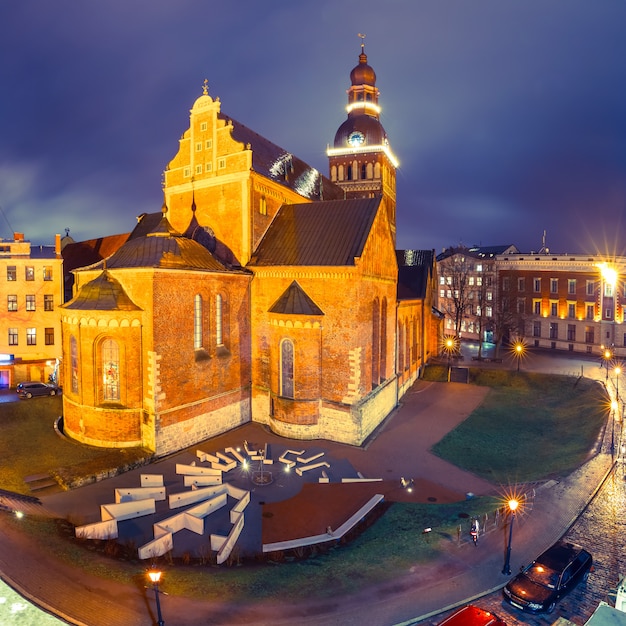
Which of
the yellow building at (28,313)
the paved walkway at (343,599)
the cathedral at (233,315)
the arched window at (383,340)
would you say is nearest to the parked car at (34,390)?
the yellow building at (28,313)

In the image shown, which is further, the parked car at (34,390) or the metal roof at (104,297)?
the parked car at (34,390)

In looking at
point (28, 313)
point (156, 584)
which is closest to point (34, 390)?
point (28, 313)

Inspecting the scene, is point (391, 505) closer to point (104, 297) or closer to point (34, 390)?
point (104, 297)

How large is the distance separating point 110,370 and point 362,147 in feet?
115

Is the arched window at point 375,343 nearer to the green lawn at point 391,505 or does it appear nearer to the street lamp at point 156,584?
the green lawn at point 391,505

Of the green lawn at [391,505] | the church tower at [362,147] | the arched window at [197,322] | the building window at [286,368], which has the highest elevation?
the church tower at [362,147]

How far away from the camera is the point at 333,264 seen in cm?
2575

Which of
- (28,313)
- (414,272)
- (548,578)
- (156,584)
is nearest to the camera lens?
(156,584)

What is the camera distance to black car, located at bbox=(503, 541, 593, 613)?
11.9m

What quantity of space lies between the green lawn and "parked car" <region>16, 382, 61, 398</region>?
3.04 metres

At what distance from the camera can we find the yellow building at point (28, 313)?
3784cm

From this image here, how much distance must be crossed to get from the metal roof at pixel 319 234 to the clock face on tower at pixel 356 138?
66.9 ft

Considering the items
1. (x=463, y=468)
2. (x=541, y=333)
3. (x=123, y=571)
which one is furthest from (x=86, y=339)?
(x=541, y=333)

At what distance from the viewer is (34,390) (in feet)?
112
